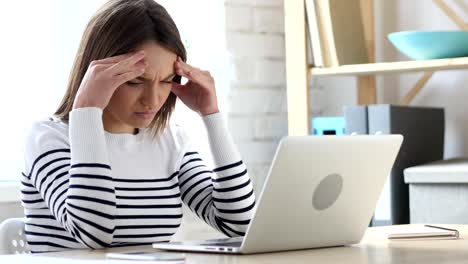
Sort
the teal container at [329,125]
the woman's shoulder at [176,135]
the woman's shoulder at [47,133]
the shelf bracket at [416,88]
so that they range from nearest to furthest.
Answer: the woman's shoulder at [47,133], the woman's shoulder at [176,135], the teal container at [329,125], the shelf bracket at [416,88]

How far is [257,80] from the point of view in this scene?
123 inches

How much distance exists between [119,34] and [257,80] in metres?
1.39

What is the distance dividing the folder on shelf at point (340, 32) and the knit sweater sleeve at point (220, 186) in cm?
107

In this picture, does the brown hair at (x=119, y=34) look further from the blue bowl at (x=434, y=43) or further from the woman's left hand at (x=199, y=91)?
the blue bowl at (x=434, y=43)

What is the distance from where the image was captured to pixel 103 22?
1801 mm

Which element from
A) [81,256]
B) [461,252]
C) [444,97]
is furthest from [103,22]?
[444,97]

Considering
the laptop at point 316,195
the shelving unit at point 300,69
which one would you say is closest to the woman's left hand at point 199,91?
the laptop at point 316,195

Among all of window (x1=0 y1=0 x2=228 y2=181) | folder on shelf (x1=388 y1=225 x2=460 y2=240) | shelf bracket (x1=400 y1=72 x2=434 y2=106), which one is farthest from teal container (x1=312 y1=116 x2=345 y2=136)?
folder on shelf (x1=388 y1=225 x2=460 y2=240)

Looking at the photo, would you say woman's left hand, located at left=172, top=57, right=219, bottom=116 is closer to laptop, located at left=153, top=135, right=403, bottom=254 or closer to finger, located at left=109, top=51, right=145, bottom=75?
finger, located at left=109, top=51, right=145, bottom=75

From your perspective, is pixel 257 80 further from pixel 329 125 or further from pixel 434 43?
pixel 434 43

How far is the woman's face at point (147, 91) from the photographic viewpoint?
68.7 inches

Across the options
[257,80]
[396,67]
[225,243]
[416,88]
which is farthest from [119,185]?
[416,88]

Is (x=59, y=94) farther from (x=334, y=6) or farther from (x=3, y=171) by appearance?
(x=334, y=6)

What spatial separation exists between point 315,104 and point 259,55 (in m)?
0.32
